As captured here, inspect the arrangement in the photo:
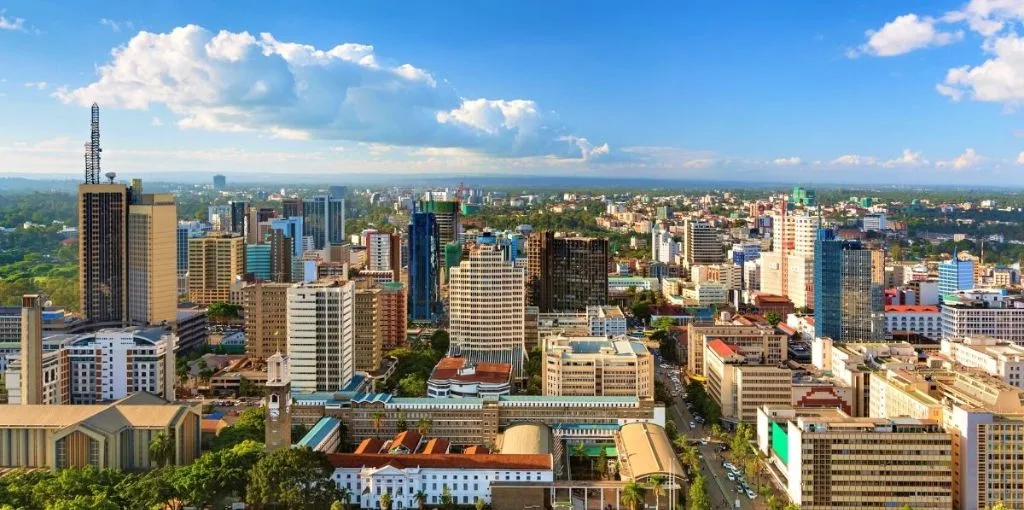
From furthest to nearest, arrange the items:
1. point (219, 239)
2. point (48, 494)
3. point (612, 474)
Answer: point (219, 239) → point (612, 474) → point (48, 494)

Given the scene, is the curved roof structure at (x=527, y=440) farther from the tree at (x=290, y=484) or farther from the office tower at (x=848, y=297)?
the office tower at (x=848, y=297)

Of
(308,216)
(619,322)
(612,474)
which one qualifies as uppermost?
(308,216)

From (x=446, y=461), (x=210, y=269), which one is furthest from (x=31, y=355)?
(x=210, y=269)

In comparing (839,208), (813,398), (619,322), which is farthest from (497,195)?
(813,398)

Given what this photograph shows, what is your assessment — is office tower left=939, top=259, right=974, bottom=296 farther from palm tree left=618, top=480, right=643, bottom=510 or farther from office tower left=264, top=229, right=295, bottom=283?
office tower left=264, top=229, right=295, bottom=283

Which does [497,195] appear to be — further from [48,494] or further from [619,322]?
[48,494]

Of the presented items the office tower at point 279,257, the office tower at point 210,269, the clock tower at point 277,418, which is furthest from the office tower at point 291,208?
the clock tower at point 277,418
